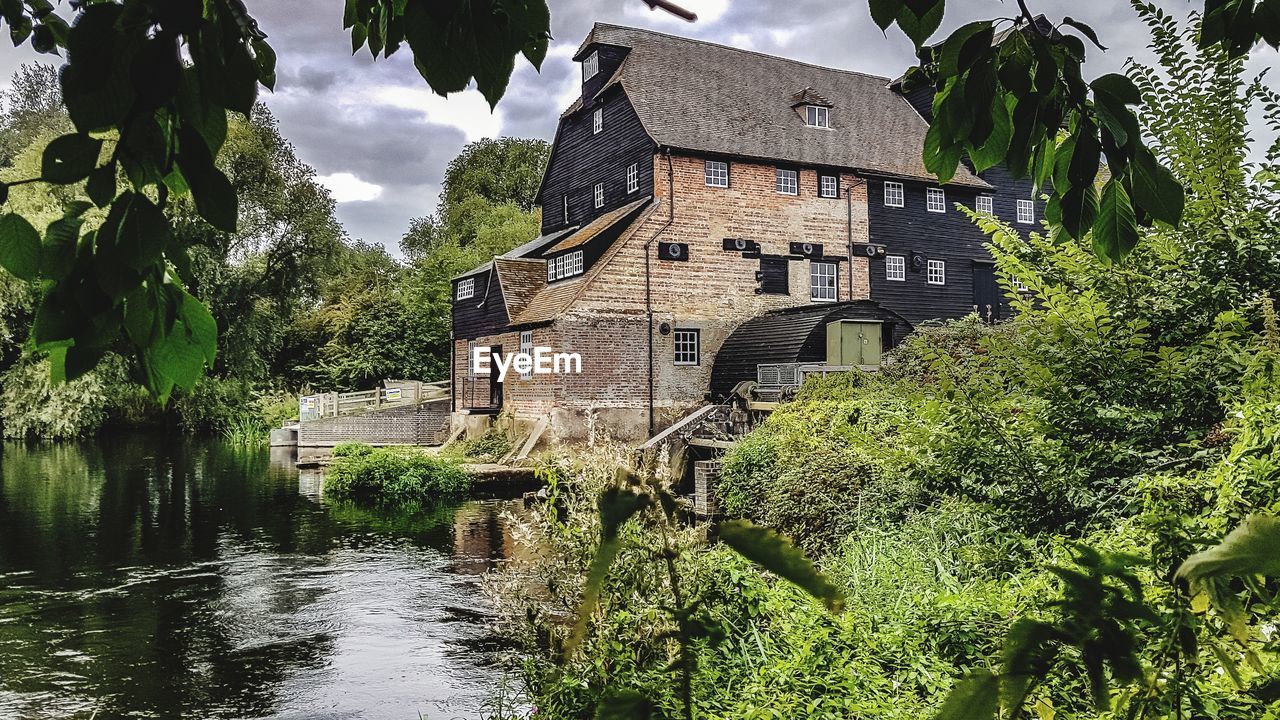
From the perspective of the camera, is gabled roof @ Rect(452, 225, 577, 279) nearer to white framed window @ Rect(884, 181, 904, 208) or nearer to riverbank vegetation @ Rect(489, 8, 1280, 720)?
white framed window @ Rect(884, 181, 904, 208)

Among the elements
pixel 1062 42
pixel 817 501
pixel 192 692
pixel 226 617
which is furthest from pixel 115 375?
pixel 1062 42

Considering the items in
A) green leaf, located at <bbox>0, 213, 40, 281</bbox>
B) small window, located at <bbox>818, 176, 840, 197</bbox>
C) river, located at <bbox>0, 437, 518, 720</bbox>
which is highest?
small window, located at <bbox>818, 176, 840, 197</bbox>

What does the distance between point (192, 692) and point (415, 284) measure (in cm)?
3974

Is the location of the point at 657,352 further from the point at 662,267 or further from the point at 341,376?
the point at 341,376

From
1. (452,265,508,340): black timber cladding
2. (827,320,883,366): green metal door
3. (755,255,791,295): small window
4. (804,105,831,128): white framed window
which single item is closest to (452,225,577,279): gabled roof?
(452,265,508,340): black timber cladding

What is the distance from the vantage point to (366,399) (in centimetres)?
3744

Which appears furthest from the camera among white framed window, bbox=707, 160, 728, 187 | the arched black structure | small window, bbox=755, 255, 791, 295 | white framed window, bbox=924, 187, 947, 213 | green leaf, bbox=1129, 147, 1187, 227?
white framed window, bbox=924, 187, 947, 213

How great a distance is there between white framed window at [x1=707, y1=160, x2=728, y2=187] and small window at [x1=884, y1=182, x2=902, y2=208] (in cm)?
613

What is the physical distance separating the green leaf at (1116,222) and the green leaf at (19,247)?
1.98 m

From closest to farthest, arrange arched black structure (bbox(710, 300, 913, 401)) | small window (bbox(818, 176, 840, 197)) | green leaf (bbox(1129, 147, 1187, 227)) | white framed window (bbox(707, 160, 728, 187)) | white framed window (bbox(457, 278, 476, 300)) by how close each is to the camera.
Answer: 1. green leaf (bbox(1129, 147, 1187, 227))
2. arched black structure (bbox(710, 300, 913, 401))
3. white framed window (bbox(707, 160, 728, 187))
4. small window (bbox(818, 176, 840, 197))
5. white framed window (bbox(457, 278, 476, 300))

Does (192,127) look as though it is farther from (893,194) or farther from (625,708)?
(893,194)

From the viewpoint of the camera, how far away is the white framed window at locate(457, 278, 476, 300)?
32906 mm

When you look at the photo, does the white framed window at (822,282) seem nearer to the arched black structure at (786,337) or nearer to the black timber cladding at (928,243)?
the black timber cladding at (928,243)

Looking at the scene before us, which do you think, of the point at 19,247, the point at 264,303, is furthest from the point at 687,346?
the point at 19,247
